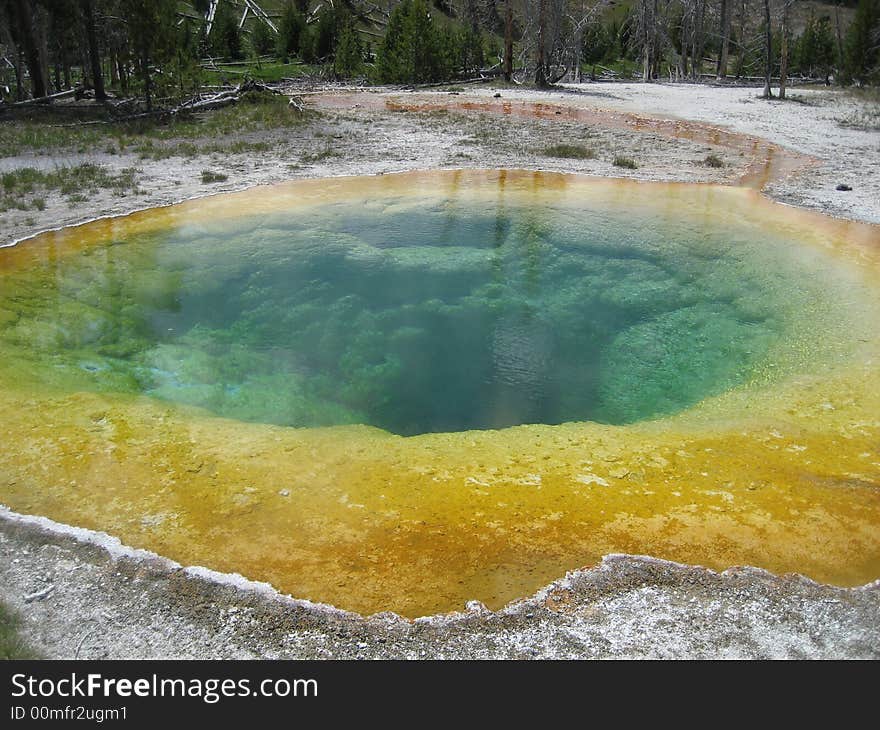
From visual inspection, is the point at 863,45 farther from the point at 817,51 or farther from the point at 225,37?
the point at 225,37

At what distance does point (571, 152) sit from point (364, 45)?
26.5 meters

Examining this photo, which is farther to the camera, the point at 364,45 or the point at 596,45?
the point at 596,45

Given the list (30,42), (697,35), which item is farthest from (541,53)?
(30,42)

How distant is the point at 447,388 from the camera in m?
6.52

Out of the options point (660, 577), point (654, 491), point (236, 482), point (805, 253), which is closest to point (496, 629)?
point (660, 577)

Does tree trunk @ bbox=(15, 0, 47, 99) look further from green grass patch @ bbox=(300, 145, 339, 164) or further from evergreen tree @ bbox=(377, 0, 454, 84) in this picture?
evergreen tree @ bbox=(377, 0, 454, 84)

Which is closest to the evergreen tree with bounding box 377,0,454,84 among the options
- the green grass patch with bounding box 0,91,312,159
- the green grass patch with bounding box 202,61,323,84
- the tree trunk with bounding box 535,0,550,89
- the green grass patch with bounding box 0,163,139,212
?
the tree trunk with bounding box 535,0,550,89

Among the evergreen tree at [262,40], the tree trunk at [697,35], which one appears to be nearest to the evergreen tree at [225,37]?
the evergreen tree at [262,40]

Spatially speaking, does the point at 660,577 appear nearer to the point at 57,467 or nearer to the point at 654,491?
the point at 654,491

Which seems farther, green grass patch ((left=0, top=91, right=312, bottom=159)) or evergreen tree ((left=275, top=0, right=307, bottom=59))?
evergreen tree ((left=275, top=0, right=307, bottom=59))

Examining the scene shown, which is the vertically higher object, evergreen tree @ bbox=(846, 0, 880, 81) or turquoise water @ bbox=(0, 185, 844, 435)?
evergreen tree @ bbox=(846, 0, 880, 81)

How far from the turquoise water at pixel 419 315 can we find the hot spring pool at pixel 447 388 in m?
0.04

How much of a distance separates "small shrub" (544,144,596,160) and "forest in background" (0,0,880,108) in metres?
8.69

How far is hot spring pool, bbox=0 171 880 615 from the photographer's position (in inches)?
167
